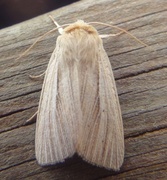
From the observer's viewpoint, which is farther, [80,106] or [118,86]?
[118,86]

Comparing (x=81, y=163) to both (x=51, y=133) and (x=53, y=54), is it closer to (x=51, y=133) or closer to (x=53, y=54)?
(x=51, y=133)

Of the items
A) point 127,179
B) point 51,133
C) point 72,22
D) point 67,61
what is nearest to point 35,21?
point 72,22

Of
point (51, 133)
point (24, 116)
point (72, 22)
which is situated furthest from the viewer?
point (72, 22)
